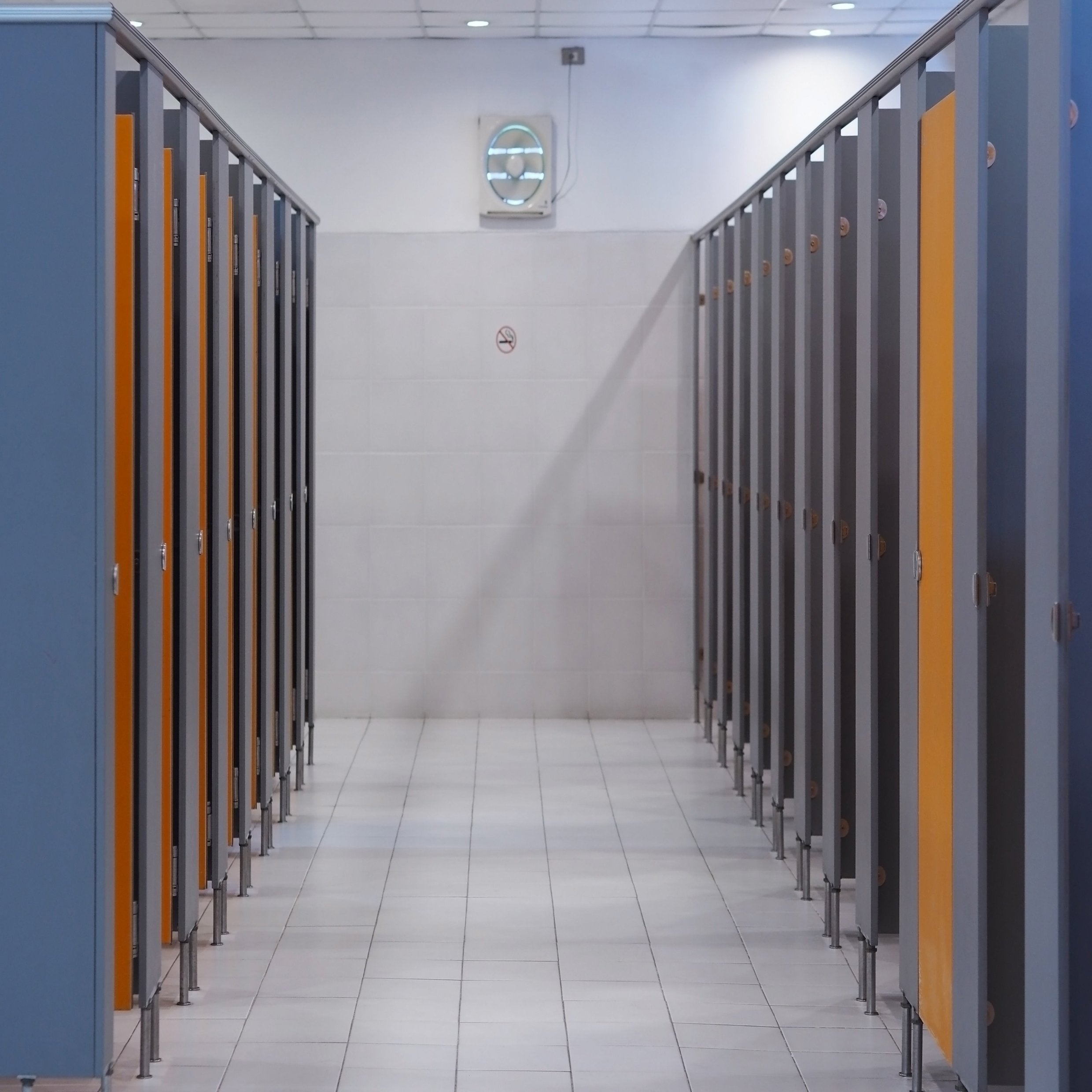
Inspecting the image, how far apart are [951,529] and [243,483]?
7.25ft

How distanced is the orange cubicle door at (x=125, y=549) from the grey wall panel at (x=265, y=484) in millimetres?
1658

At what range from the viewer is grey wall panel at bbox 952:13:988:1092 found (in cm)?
254

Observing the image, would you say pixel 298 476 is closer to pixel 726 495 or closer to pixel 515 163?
pixel 726 495

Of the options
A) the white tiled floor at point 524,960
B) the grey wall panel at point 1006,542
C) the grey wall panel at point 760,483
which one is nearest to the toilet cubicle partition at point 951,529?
the grey wall panel at point 1006,542

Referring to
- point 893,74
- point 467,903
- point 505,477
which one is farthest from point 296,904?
point 505,477

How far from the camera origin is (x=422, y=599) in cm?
708

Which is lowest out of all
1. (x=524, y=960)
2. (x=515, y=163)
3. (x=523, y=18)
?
(x=524, y=960)

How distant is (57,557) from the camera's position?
105 inches

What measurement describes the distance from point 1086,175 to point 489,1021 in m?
2.22

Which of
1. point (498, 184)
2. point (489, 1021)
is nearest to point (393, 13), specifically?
point (498, 184)

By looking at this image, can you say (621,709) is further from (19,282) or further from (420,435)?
(19,282)

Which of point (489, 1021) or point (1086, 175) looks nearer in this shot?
point (1086, 175)

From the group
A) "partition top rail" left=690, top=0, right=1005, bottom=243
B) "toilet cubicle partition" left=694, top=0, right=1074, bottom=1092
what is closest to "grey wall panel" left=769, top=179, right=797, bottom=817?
"toilet cubicle partition" left=694, top=0, right=1074, bottom=1092

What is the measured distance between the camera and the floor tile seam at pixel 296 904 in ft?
10.2
